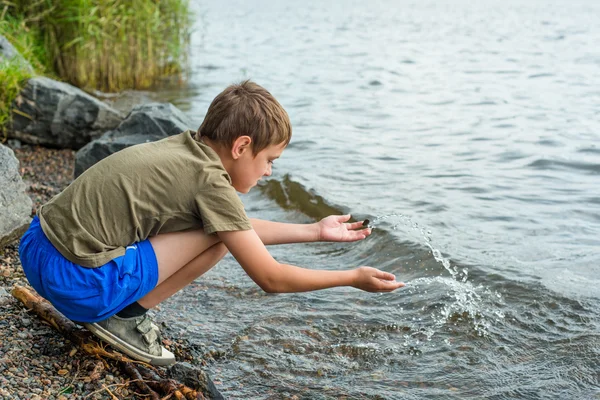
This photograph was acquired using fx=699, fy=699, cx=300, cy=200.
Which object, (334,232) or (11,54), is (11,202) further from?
(11,54)

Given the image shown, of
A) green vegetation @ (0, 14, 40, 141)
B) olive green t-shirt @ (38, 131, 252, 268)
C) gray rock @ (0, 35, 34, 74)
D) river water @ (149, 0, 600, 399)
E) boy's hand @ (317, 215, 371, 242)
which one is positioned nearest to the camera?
olive green t-shirt @ (38, 131, 252, 268)

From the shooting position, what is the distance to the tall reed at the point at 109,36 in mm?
9055

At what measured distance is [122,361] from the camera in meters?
2.91

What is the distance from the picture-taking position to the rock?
2846 millimetres

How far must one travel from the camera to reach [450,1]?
2811cm

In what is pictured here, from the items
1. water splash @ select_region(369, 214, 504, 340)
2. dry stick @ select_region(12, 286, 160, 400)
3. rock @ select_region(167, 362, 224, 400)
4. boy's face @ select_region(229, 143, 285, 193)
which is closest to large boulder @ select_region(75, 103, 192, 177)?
water splash @ select_region(369, 214, 504, 340)

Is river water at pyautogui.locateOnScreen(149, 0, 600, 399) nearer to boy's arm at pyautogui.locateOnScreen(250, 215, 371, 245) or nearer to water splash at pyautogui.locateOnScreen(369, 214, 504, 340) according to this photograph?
water splash at pyautogui.locateOnScreen(369, 214, 504, 340)

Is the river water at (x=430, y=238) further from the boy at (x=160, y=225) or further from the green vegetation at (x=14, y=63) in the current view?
the green vegetation at (x=14, y=63)

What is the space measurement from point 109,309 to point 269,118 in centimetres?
98

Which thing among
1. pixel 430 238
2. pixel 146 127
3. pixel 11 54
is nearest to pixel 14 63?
pixel 11 54

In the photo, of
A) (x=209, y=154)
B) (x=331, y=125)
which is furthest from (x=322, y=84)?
(x=209, y=154)

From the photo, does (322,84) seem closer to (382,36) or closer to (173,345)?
(382,36)

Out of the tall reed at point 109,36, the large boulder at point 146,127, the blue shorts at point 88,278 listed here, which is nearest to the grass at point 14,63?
the tall reed at point 109,36

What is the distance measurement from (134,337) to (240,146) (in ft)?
3.02
